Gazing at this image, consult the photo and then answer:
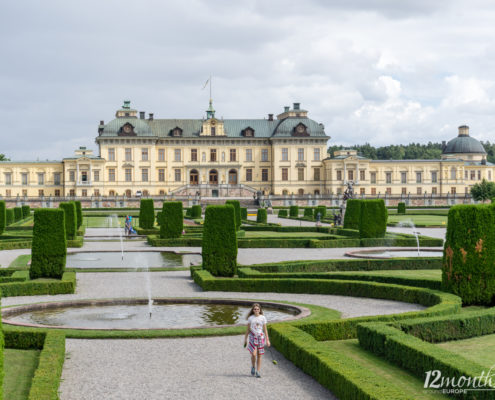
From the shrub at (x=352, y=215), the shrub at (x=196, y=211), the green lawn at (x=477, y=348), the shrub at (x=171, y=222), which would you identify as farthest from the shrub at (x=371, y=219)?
the shrub at (x=196, y=211)

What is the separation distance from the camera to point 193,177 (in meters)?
70.7

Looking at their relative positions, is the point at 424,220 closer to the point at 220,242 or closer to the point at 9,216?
the point at 9,216

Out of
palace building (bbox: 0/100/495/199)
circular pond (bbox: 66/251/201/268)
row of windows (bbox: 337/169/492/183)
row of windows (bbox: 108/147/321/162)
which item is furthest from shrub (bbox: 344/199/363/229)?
row of windows (bbox: 108/147/321/162)

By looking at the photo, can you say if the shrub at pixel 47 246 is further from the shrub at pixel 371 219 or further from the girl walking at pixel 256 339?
the shrub at pixel 371 219

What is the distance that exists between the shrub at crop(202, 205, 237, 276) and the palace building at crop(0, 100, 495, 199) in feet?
167

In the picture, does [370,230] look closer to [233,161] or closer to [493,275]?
[493,275]

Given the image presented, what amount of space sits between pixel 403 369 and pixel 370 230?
1781 cm

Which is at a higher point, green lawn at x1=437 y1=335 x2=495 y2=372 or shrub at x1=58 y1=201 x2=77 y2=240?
shrub at x1=58 y1=201 x2=77 y2=240

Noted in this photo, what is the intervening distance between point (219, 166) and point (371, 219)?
Result: 4587cm

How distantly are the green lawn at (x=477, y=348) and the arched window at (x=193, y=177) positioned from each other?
203 ft

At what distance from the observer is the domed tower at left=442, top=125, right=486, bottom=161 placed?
3078 inches

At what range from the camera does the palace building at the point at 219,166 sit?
223 feet

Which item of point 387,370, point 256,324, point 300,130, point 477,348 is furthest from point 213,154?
point 387,370

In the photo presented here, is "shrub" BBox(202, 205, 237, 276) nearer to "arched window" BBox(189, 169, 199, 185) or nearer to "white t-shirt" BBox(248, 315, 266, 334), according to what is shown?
"white t-shirt" BBox(248, 315, 266, 334)
